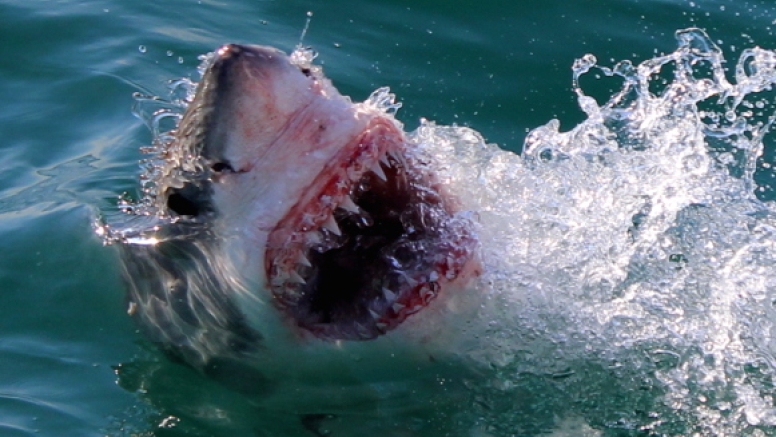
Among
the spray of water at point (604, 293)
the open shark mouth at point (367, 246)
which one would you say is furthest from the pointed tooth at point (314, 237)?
the spray of water at point (604, 293)

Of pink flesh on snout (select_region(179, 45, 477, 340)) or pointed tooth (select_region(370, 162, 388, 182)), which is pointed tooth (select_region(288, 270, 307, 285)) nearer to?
pink flesh on snout (select_region(179, 45, 477, 340))

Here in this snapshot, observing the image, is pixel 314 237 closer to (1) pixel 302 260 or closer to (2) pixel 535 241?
(1) pixel 302 260

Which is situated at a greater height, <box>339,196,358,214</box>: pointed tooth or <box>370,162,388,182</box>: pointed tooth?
<box>370,162,388,182</box>: pointed tooth

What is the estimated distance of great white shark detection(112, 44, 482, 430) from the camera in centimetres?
258

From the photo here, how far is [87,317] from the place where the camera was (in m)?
3.62

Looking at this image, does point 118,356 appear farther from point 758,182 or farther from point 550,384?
point 758,182

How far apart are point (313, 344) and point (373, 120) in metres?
0.59

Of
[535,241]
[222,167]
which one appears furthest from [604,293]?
[222,167]

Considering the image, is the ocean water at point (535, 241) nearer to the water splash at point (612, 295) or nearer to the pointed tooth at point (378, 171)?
the water splash at point (612, 295)

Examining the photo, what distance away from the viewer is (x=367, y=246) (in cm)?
290

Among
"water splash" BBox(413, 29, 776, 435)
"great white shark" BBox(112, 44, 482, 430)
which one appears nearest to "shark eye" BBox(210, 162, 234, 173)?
"great white shark" BBox(112, 44, 482, 430)

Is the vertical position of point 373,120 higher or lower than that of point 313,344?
higher

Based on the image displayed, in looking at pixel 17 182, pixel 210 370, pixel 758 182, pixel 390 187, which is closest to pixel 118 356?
pixel 210 370

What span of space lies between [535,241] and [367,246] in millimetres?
488
